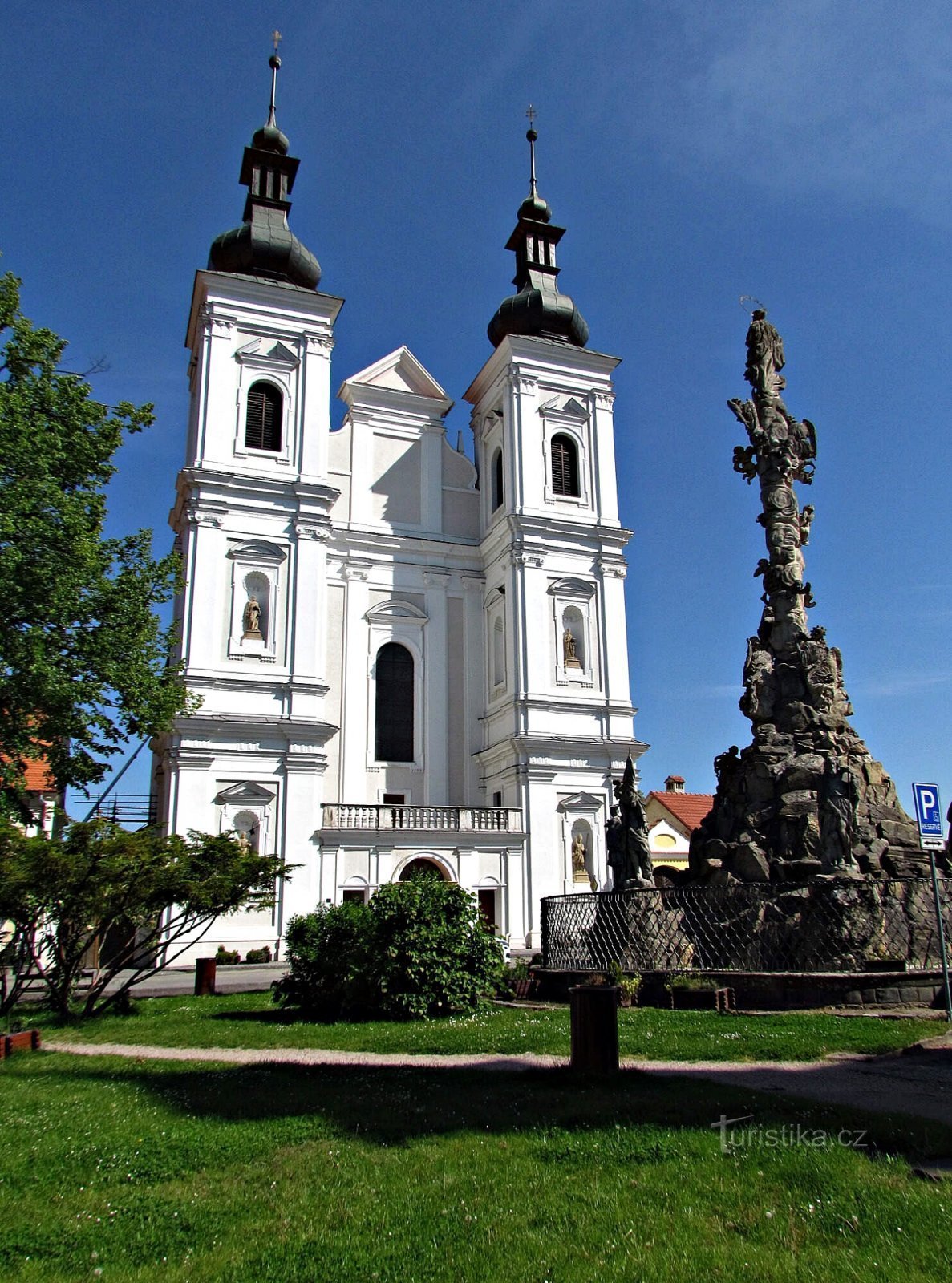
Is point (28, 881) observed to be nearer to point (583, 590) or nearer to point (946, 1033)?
point (946, 1033)

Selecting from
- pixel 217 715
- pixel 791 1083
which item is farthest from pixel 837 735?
pixel 217 715

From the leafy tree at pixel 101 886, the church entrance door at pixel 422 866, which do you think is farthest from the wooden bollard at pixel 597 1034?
the church entrance door at pixel 422 866

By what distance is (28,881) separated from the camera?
12727mm

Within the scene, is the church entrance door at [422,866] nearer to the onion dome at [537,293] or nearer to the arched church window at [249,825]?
the arched church window at [249,825]

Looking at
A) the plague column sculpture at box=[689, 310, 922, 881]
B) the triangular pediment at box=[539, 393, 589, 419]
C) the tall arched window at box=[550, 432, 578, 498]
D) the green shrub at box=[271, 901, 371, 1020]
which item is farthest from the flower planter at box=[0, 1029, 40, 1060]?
the triangular pediment at box=[539, 393, 589, 419]

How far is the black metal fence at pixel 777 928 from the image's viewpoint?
13391mm

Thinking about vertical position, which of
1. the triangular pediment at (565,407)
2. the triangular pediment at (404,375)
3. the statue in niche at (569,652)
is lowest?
the statue in niche at (569,652)

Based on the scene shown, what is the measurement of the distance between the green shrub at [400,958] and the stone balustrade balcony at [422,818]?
589 inches

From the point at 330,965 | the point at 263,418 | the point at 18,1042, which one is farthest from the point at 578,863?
the point at 18,1042

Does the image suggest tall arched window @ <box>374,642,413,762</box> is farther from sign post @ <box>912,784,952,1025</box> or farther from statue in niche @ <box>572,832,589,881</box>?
sign post @ <box>912,784,952,1025</box>

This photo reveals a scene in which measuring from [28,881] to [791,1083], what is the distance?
31.6 ft

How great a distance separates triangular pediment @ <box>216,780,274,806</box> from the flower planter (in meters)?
17.6

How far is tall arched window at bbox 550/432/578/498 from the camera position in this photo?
36.4 meters

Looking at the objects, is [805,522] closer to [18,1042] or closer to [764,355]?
[764,355]
